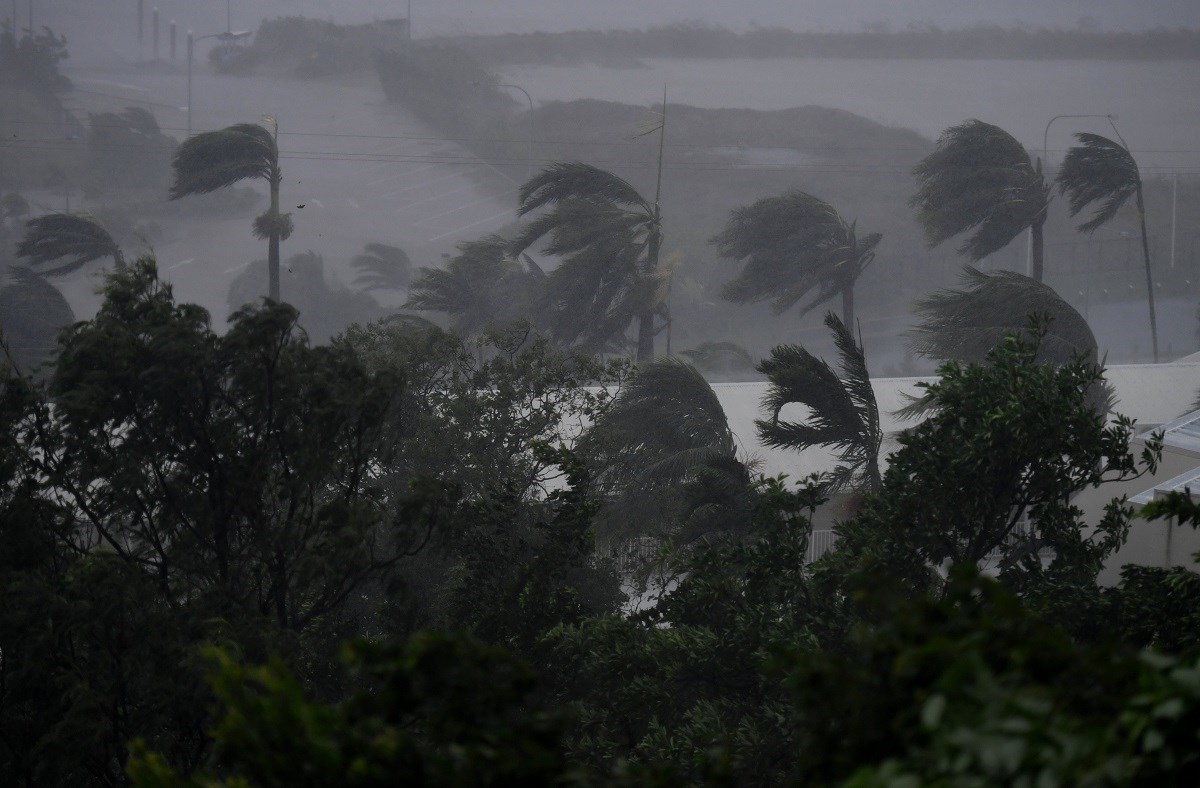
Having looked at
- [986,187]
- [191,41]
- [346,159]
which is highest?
[191,41]

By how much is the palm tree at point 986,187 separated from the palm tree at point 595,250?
793 centimetres

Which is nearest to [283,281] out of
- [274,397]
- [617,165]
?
[617,165]

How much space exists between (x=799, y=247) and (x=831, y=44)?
37921 millimetres

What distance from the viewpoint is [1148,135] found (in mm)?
58812

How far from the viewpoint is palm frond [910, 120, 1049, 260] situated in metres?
27.6

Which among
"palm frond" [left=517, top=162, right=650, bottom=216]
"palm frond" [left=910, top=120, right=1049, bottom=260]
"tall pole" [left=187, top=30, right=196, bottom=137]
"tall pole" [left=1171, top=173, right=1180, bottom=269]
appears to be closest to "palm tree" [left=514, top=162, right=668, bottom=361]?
"palm frond" [left=517, top=162, right=650, bottom=216]

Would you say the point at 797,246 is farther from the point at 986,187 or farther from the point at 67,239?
the point at 67,239

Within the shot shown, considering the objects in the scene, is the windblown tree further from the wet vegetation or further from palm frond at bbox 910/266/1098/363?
palm frond at bbox 910/266/1098/363

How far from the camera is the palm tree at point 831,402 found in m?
10.6

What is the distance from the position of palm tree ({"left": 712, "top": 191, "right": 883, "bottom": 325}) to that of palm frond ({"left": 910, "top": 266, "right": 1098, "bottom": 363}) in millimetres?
9120

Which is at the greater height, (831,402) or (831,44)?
(831,44)

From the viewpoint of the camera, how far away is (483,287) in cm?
2823

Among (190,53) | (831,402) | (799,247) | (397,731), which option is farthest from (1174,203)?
(397,731)

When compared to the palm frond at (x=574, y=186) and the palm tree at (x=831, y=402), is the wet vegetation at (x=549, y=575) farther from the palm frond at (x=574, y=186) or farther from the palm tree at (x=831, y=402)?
the palm frond at (x=574, y=186)
